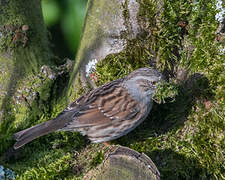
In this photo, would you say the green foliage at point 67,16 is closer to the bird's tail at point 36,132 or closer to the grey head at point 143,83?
the grey head at point 143,83

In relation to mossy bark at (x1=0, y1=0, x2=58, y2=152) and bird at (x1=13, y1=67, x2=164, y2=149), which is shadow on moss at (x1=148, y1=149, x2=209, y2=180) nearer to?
bird at (x1=13, y1=67, x2=164, y2=149)

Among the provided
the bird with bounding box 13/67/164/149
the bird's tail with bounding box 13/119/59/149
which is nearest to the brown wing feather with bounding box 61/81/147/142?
the bird with bounding box 13/67/164/149

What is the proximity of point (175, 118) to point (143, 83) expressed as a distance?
525mm

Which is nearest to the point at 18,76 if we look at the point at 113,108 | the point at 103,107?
the point at 103,107

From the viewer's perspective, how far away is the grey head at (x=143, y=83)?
149 inches

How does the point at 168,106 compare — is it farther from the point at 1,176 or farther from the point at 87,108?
the point at 1,176

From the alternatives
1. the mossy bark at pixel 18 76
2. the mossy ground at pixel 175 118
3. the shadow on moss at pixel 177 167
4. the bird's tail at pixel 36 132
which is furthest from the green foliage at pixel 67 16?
the shadow on moss at pixel 177 167

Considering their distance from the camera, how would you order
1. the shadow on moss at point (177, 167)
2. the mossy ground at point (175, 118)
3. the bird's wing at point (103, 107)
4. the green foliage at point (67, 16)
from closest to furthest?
the shadow on moss at point (177, 167), the mossy ground at point (175, 118), the bird's wing at point (103, 107), the green foliage at point (67, 16)

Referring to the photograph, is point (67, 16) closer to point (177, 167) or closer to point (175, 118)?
point (175, 118)

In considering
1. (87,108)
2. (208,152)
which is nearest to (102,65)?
(87,108)

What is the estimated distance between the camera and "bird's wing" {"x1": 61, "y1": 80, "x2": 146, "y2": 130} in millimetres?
3943

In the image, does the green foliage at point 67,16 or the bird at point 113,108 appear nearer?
the bird at point 113,108

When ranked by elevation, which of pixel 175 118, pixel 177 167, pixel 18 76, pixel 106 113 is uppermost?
pixel 18 76

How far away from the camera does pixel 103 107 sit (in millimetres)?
4016
